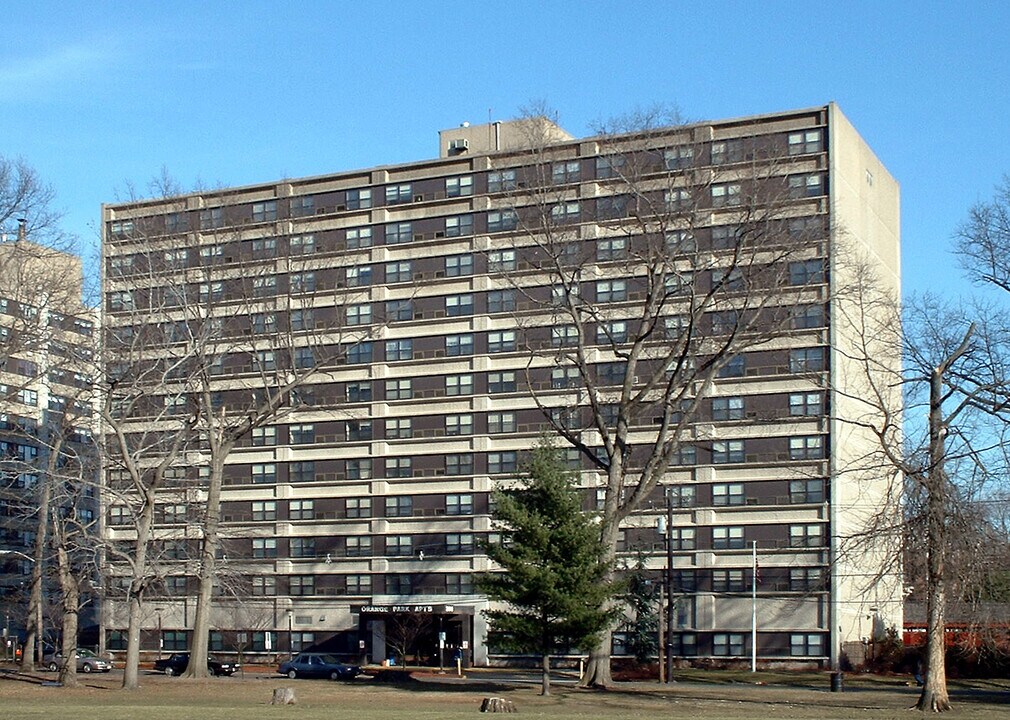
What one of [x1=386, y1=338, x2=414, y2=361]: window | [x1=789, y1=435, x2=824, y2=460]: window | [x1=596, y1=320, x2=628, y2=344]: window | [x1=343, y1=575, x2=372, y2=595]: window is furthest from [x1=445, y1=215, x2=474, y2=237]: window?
[x1=789, y1=435, x2=824, y2=460]: window

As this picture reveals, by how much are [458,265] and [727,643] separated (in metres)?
30.9

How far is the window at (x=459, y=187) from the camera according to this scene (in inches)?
3622

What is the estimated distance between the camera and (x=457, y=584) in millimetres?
90000

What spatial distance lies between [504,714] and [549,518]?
12363 millimetres

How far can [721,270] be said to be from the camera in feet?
251

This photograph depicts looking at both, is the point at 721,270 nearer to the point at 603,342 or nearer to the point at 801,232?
the point at 603,342

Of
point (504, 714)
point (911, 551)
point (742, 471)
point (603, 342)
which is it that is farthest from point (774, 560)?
point (504, 714)

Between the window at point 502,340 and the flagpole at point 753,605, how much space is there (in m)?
20.6

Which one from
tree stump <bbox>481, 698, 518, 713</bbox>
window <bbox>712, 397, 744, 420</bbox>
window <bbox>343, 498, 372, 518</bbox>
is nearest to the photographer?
tree stump <bbox>481, 698, 518, 713</bbox>

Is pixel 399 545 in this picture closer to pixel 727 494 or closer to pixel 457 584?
pixel 457 584

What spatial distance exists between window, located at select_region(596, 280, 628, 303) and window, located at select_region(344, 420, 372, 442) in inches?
738

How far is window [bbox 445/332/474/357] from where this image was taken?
298 feet

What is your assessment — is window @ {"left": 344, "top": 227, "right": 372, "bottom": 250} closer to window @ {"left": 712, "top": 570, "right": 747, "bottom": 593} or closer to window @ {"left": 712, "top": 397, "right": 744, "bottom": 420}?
window @ {"left": 712, "top": 397, "right": 744, "bottom": 420}

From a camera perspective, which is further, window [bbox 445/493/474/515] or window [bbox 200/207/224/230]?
window [bbox 445/493/474/515]
